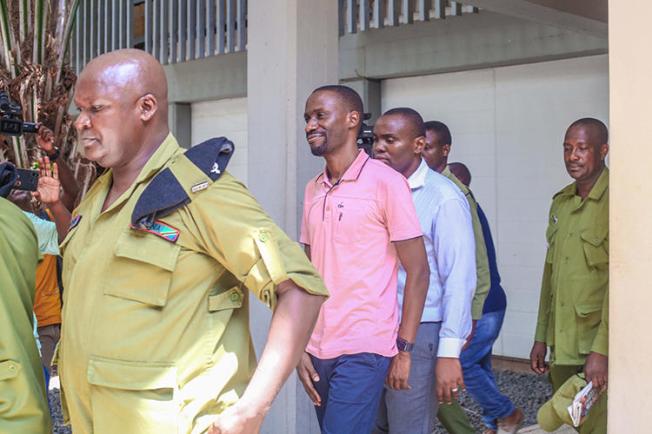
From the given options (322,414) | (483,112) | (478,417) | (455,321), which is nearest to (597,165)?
(455,321)

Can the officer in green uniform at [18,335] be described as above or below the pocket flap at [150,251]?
below

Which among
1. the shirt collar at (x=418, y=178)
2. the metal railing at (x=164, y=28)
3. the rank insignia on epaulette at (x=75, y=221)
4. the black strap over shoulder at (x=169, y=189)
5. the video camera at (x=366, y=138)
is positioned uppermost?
the metal railing at (x=164, y=28)

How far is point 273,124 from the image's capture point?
18.2ft

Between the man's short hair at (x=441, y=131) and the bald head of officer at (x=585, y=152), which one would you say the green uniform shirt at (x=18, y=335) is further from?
the man's short hair at (x=441, y=131)

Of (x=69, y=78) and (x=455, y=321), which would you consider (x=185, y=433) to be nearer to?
(x=455, y=321)

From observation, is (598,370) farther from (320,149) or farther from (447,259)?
(320,149)

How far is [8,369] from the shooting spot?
2.55 meters

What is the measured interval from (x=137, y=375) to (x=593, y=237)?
301 centimetres

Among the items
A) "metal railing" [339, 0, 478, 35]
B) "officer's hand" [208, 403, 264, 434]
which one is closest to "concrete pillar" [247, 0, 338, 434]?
"officer's hand" [208, 403, 264, 434]

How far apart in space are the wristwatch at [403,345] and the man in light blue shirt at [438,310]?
0.77 ft

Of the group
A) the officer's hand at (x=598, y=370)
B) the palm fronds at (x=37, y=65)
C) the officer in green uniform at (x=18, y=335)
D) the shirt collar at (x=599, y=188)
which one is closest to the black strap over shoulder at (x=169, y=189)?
the officer in green uniform at (x=18, y=335)

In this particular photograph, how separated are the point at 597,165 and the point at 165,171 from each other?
3.28 m

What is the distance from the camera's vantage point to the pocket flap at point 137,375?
2.36 metres

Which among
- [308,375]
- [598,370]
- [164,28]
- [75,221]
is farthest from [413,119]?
[164,28]
